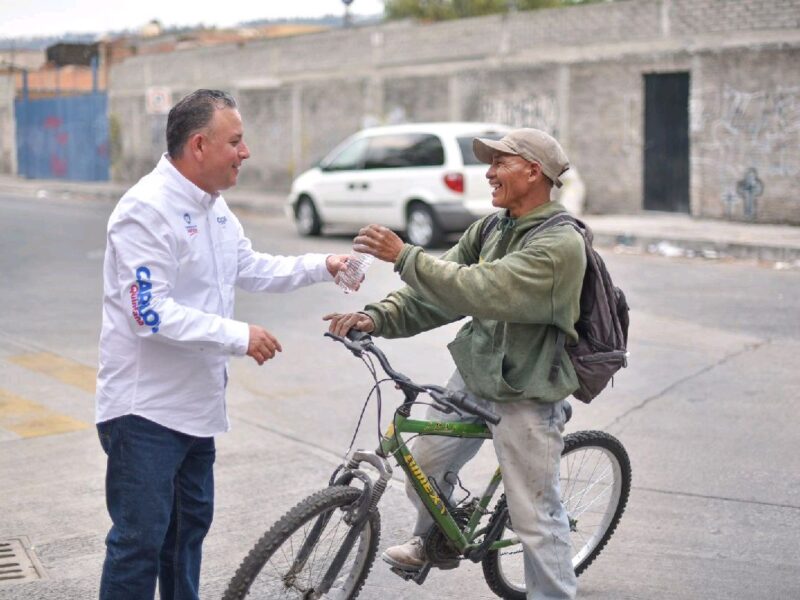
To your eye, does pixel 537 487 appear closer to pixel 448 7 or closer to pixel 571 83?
pixel 571 83

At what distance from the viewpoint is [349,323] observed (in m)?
3.86

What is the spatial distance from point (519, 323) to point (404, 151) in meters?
13.2

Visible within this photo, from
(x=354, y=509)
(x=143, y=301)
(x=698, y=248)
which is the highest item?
(x=143, y=301)

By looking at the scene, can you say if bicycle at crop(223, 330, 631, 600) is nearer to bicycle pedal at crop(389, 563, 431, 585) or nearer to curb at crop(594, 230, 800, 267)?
bicycle pedal at crop(389, 563, 431, 585)

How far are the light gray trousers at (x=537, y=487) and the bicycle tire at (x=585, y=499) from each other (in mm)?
306

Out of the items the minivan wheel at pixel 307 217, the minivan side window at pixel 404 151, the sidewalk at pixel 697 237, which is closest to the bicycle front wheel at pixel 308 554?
the sidewalk at pixel 697 237

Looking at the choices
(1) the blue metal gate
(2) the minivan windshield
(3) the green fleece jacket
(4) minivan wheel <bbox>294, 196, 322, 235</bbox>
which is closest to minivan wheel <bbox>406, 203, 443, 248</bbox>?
(2) the minivan windshield

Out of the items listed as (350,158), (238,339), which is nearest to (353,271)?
(238,339)

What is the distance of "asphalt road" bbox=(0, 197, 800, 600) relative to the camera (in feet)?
15.5

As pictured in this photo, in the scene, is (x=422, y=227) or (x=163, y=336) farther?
(x=422, y=227)

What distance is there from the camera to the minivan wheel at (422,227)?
16016 millimetres

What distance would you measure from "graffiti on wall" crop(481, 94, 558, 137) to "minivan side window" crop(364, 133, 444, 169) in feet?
14.9

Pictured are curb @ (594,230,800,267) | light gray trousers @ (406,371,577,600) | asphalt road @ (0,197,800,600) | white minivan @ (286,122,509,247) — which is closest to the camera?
light gray trousers @ (406,371,577,600)

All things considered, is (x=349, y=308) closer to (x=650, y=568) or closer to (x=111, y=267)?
(x=650, y=568)
